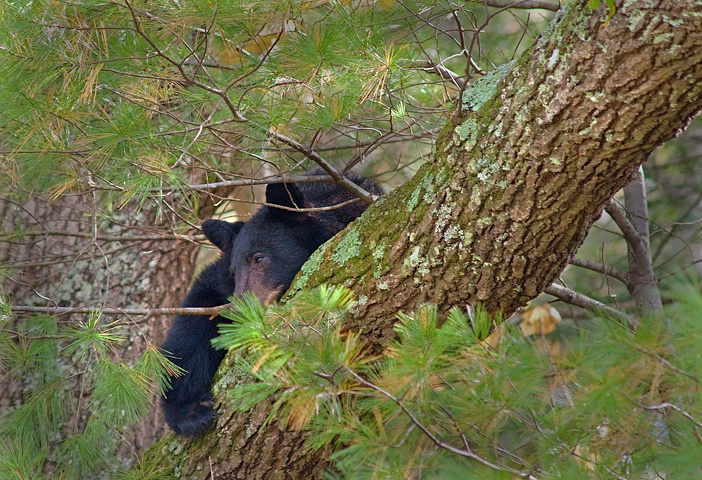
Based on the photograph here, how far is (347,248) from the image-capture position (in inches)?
125

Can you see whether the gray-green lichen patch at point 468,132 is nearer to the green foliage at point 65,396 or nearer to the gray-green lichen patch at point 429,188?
the gray-green lichen patch at point 429,188

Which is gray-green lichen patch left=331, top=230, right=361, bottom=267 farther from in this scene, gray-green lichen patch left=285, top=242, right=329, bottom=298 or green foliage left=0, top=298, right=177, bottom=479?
green foliage left=0, top=298, right=177, bottom=479

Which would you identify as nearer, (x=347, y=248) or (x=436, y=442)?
(x=436, y=442)

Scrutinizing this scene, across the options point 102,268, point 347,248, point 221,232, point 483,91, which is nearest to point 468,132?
point 483,91

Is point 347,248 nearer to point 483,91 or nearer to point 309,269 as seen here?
point 309,269

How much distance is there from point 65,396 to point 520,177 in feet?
11.3

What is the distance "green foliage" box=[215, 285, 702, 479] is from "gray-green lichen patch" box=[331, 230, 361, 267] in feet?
2.59

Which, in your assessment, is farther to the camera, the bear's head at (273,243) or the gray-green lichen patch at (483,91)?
the bear's head at (273,243)

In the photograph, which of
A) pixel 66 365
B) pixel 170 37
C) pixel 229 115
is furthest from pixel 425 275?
pixel 66 365

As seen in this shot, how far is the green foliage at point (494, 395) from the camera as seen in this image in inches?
74.1

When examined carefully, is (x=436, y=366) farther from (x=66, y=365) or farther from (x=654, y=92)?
(x=66, y=365)

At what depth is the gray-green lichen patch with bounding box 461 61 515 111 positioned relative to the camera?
2674 mm

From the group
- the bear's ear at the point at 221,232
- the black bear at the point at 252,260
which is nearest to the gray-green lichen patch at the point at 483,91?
the black bear at the point at 252,260

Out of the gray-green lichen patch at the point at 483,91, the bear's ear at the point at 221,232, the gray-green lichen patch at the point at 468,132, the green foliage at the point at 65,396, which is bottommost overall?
the green foliage at the point at 65,396
